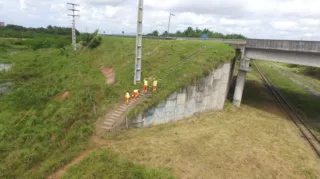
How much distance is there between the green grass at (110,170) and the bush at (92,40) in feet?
137

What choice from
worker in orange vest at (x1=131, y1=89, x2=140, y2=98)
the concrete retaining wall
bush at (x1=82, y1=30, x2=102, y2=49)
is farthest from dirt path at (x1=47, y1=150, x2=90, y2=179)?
bush at (x1=82, y1=30, x2=102, y2=49)

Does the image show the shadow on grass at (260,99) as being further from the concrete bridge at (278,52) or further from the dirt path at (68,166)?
the dirt path at (68,166)

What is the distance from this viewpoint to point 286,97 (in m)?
32.5

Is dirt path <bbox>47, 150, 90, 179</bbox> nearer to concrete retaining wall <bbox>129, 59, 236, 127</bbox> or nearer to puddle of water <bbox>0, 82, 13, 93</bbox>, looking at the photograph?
concrete retaining wall <bbox>129, 59, 236, 127</bbox>

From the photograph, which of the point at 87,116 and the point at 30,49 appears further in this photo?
the point at 30,49

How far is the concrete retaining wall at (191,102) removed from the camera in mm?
17594

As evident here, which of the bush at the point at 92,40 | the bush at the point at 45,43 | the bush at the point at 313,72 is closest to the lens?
the bush at the point at 92,40

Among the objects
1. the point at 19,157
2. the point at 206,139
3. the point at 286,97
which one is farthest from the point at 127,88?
the point at 286,97

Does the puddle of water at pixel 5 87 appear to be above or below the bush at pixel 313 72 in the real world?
below

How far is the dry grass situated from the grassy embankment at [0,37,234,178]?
10.5 feet

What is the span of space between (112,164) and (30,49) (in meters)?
69.8

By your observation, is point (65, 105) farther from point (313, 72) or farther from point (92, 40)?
point (313, 72)

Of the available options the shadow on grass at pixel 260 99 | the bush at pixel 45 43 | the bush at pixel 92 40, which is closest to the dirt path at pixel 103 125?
the shadow on grass at pixel 260 99

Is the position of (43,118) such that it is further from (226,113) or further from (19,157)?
(226,113)
